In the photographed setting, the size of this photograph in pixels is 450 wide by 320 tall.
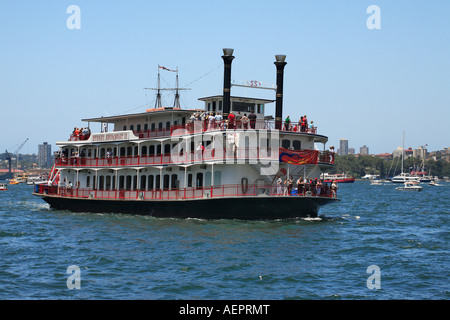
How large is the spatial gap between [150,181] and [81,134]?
8543 mm

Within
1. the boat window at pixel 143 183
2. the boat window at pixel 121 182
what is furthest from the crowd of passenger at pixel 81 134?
the boat window at pixel 143 183

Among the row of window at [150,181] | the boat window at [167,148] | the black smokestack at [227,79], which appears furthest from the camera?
the boat window at [167,148]

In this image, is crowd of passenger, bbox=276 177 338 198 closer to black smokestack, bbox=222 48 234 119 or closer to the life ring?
the life ring

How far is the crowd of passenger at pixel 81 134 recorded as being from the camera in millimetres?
43125

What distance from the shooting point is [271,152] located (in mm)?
31953

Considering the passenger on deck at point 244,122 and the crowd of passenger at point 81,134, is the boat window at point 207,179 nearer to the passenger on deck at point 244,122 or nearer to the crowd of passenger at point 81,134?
the passenger on deck at point 244,122

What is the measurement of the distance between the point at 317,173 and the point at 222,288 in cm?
1827

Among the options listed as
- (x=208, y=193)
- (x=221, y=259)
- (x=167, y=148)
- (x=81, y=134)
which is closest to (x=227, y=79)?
(x=167, y=148)

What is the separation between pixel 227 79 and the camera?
3519 centimetres

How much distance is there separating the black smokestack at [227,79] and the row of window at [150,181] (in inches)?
151

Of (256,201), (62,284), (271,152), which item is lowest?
(62,284)

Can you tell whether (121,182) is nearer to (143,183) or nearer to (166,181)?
(143,183)
